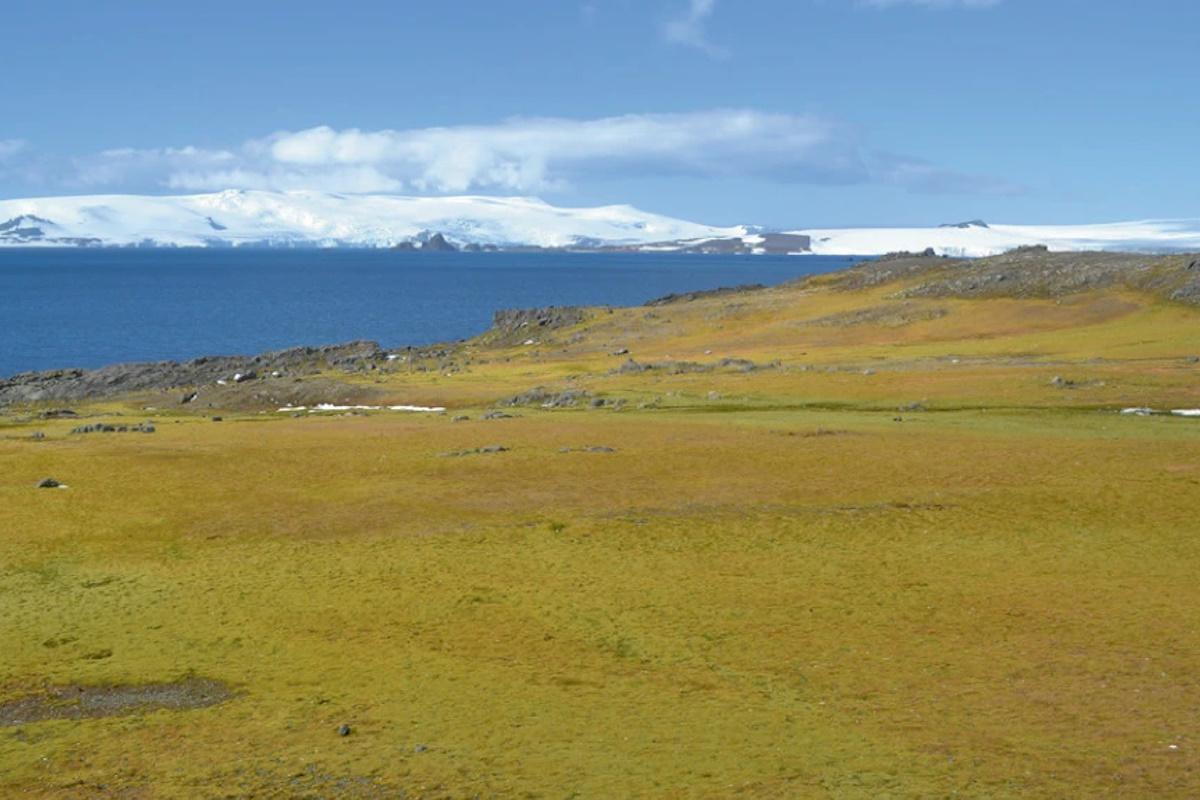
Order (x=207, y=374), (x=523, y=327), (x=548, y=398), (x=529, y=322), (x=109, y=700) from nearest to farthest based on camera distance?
(x=109, y=700)
(x=548, y=398)
(x=207, y=374)
(x=523, y=327)
(x=529, y=322)

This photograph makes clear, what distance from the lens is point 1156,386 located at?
5916 cm

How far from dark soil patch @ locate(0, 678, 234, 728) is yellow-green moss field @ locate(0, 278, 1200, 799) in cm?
43

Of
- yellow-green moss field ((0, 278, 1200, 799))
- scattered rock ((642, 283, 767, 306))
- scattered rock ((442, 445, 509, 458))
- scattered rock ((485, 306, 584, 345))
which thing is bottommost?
yellow-green moss field ((0, 278, 1200, 799))

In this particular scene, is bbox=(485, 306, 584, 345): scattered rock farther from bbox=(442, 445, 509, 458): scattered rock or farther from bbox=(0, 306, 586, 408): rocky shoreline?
bbox=(442, 445, 509, 458): scattered rock

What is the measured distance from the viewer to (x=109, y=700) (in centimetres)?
2309

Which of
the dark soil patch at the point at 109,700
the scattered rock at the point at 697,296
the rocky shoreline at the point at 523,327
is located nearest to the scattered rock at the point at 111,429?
the rocky shoreline at the point at 523,327

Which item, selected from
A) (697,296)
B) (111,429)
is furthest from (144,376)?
(697,296)

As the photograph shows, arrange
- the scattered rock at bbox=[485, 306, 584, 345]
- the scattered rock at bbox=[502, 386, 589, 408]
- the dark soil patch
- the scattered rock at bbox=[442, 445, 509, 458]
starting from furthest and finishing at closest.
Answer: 1. the scattered rock at bbox=[485, 306, 584, 345]
2. the scattered rock at bbox=[502, 386, 589, 408]
3. the scattered rock at bbox=[442, 445, 509, 458]
4. the dark soil patch

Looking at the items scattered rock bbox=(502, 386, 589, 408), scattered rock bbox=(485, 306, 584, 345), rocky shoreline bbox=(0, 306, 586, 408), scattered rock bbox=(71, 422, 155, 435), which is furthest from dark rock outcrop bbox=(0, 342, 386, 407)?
scattered rock bbox=(71, 422, 155, 435)

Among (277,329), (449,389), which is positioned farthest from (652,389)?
(277,329)

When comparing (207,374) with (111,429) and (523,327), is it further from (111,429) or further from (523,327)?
(111,429)

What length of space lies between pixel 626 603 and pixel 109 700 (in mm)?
11239

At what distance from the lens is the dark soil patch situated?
73.3 ft

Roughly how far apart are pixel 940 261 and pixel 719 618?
346 ft
